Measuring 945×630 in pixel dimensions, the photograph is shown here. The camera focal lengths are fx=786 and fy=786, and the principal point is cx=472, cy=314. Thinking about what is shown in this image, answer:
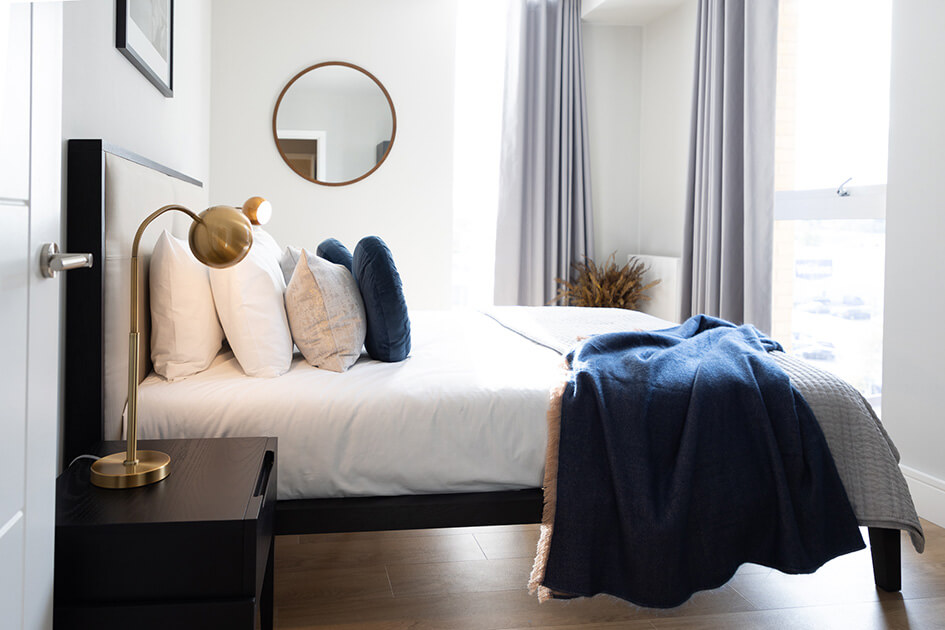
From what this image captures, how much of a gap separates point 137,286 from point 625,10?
4.31 meters

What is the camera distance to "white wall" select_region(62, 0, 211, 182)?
189cm

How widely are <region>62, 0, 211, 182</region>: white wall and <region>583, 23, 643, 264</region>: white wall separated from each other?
2.53m

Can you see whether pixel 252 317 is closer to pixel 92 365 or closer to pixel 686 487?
pixel 92 365

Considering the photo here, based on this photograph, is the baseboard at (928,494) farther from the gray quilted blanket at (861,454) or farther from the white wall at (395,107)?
the white wall at (395,107)

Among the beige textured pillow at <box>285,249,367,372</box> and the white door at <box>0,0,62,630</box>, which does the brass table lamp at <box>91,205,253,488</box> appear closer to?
the white door at <box>0,0,62,630</box>

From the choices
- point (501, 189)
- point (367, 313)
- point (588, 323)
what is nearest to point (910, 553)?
point (588, 323)

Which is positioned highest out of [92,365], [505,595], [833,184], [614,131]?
[614,131]

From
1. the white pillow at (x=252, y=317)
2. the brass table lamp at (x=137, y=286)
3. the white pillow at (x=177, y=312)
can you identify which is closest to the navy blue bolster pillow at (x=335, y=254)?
the white pillow at (x=252, y=317)

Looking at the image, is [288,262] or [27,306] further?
[288,262]

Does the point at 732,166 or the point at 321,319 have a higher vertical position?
the point at 732,166

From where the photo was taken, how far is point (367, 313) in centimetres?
230

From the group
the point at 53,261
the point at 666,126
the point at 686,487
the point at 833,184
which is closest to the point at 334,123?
the point at 666,126

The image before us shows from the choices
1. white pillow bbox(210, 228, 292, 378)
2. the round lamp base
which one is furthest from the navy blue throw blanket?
the round lamp base

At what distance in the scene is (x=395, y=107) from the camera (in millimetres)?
4941
